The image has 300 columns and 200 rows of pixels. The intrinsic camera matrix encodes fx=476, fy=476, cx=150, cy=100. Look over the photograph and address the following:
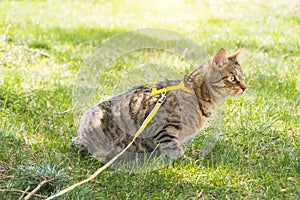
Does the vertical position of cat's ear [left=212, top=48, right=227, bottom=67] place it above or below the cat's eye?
above

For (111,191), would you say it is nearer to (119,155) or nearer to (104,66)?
(119,155)

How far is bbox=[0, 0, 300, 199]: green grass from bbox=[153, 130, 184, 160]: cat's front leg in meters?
0.09

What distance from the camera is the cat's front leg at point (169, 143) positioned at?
351cm

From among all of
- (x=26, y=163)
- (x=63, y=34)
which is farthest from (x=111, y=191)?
(x=63, y=34)

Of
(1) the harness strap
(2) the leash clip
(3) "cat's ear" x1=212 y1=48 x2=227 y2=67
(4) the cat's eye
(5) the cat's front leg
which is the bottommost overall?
(5) the cat's front leg

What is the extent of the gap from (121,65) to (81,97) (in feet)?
3.58

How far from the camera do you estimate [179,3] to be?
9.33 m

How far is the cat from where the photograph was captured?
3.53 metres

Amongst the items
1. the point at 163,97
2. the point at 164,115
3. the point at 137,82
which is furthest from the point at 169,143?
the point at 137,82

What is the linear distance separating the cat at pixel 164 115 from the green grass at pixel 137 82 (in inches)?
5.9

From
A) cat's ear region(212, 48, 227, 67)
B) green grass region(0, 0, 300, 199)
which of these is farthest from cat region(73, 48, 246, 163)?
green grass region(0, 0, 300, 199)

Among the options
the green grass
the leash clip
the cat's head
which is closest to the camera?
the green grass

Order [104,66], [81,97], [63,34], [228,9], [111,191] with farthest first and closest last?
[228,9]
[63,34]
[104,66]
[81,97]
[111,191]

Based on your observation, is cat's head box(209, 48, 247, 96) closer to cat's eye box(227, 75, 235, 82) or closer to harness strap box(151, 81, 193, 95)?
cat's eye box(227, 75, 235, 82)
